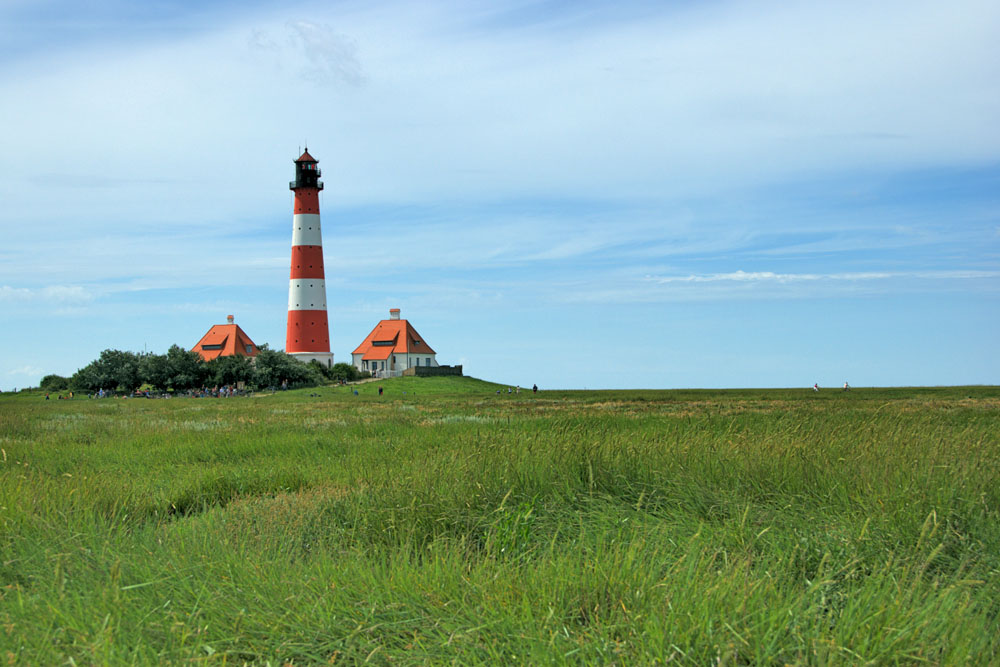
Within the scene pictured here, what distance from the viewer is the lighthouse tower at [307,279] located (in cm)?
6216

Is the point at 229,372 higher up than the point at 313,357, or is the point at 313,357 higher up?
the point at 313,357

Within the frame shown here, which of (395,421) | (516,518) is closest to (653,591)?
(516,518)

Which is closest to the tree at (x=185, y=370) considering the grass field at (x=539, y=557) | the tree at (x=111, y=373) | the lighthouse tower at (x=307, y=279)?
the tree at (x=111, y=373)

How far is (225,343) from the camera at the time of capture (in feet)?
250

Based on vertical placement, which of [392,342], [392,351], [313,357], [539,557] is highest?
[392,342]

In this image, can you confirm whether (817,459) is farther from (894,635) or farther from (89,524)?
(89,524)

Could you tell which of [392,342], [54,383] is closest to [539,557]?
[54,383]

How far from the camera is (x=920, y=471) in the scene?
22.1 ft

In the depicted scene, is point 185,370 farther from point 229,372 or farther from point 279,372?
point 279,372

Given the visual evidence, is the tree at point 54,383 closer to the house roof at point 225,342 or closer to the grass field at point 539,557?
the house roof at point 225,342

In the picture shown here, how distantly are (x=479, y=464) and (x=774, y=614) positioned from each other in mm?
4271

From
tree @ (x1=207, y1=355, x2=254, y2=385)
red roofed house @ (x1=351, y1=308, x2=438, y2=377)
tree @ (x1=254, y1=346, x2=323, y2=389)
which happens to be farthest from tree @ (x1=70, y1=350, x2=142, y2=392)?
red roofed house @ (x1=351, y1=308, x2=438, y2=377)

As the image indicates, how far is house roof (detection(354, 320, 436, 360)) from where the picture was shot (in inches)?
3046

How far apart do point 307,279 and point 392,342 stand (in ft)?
56.8
